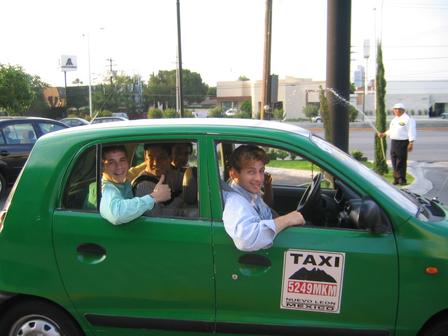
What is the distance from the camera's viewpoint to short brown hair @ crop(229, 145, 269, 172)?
10.1 ft

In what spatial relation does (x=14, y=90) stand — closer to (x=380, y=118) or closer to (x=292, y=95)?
(x=380, y=118)

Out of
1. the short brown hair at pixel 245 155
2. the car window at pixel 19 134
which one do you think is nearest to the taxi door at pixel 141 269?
the short brown hair at pixel 245 155

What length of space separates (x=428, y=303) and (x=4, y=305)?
251cm

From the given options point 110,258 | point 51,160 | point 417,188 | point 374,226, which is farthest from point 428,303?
point 417,188

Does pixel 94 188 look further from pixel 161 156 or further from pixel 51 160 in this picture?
pixel 161 156

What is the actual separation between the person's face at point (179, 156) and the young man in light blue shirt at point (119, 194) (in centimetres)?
50

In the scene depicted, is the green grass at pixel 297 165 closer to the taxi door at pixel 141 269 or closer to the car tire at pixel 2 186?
the car tire at pixel 2 186

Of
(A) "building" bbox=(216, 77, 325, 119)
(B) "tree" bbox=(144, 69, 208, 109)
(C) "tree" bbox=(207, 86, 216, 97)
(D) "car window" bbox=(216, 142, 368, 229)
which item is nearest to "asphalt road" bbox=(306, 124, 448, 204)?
(D) "car window" bbox=(216, 142, 368, 229)

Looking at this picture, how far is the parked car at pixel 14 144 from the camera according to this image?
1014 cm

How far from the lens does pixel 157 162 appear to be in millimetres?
3758

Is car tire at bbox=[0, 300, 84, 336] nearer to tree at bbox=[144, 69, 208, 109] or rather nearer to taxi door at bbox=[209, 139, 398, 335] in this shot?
taxi door at bbox=[209, 139, 398, 335]

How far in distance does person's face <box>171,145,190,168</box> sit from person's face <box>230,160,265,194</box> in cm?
76

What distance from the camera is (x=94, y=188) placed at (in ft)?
10.4

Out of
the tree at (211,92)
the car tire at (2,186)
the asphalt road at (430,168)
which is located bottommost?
the asphalt road at (430,168)
